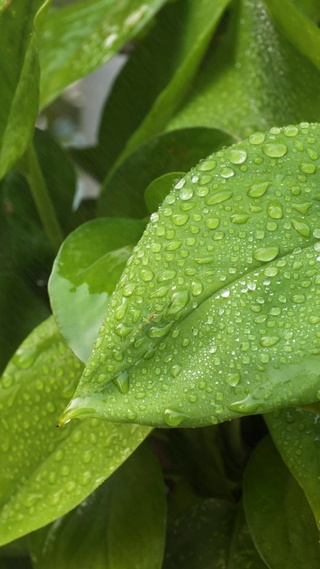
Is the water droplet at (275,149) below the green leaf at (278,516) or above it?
above

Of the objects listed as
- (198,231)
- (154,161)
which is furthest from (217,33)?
(198,231)

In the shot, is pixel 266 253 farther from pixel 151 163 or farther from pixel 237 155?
pixel 151 163

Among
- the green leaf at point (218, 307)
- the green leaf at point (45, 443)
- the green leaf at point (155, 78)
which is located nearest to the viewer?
the green leaf at point (218, 307)

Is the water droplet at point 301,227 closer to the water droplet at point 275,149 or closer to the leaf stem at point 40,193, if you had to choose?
the water droplet at point 275,149

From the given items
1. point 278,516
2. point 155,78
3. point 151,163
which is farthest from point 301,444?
point 155,78

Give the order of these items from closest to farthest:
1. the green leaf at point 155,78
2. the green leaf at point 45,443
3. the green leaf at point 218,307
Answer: the green leaf at point 218,307, the green leaf at point 45,443, the green leaf at point 155,78

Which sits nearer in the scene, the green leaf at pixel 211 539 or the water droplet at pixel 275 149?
the water droplet at pixel 275 149

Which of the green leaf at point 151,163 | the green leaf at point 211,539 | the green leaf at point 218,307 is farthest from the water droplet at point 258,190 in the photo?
the green leaf at point 211,539

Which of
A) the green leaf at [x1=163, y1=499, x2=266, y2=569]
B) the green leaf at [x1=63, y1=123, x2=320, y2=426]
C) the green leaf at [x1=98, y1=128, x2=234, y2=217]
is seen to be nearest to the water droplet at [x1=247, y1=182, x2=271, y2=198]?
the green leaf at [x1=63, y1=123, x2=320, y2=426]

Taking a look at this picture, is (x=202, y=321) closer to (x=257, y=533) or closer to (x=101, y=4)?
(x=257, y=533)

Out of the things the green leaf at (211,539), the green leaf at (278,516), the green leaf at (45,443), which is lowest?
the green leaf at (211,539)

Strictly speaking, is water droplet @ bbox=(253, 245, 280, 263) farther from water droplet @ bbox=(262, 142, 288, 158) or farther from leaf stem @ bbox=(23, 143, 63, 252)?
leaf stem @ bbox=(23, 143, 63, 252)
